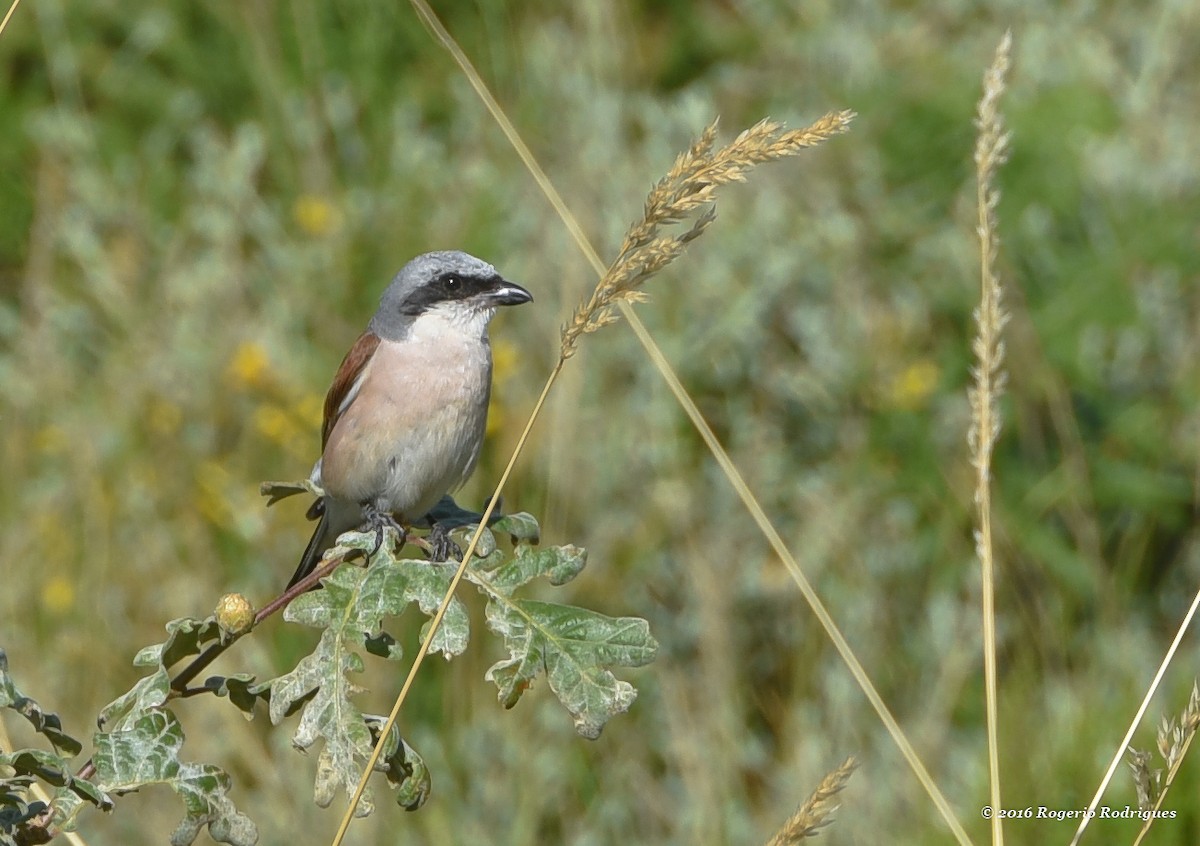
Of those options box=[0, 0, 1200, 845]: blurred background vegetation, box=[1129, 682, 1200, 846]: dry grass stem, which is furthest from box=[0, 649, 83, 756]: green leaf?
box=[0, 0, 1200, 845]: blurred background vegetation

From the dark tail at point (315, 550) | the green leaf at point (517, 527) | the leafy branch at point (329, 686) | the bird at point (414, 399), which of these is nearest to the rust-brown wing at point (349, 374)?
the bird at point (414, 399)

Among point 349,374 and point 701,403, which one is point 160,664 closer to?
point 349,374

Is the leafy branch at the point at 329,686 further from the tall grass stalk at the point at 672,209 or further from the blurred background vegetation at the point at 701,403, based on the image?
the blurred background vegetation at the point at 701,403

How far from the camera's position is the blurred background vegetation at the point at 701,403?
14.0ft

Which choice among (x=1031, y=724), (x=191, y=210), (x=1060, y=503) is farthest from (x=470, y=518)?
(x=191, y=210)

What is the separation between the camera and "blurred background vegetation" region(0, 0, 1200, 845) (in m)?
4.27

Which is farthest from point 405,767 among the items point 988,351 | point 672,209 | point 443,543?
point 443,543

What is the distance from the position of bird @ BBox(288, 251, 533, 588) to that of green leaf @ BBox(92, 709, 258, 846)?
1.53 m

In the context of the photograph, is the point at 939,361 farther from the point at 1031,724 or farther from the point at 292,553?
the point at 292,553

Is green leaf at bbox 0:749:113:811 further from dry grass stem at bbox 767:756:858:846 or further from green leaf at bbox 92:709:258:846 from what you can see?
dry grass stem at bbox 767:756:858:846

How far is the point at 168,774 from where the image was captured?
1.66 meters

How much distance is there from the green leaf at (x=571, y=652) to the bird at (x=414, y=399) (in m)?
1.35

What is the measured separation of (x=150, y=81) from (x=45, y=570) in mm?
2787

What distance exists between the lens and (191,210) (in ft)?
20.7
